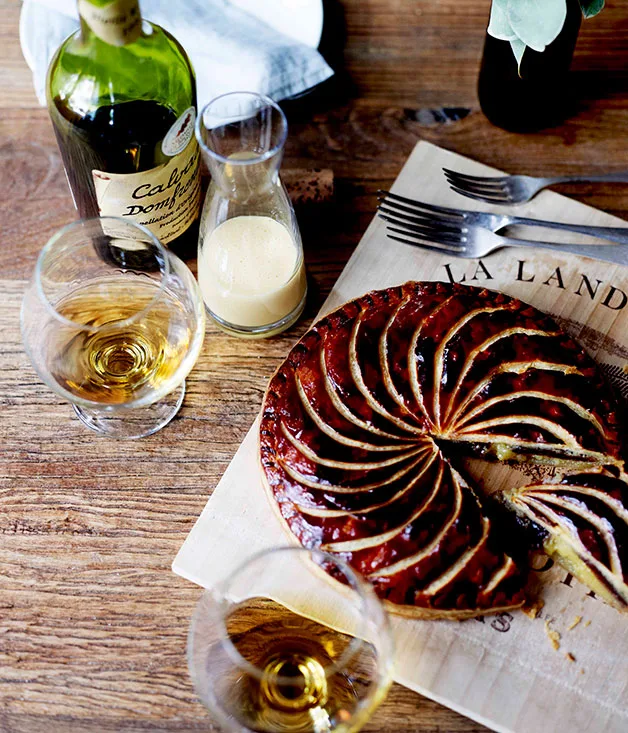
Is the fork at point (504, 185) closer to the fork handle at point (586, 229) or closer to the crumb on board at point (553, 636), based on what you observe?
the fork handle at point (586, 229)

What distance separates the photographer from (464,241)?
108 inches

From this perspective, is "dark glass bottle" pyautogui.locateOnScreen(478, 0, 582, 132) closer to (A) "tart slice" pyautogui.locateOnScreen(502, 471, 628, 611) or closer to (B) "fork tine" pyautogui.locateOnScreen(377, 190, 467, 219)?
(B) "fork tine" pyautogui.locateOnScreen(377, 190, 467, 219)

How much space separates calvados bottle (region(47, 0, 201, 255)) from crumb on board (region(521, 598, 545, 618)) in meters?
1.50

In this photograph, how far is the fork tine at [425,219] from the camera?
278cm

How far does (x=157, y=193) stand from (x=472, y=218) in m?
1.03

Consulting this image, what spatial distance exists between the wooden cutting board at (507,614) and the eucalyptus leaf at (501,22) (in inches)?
26.2

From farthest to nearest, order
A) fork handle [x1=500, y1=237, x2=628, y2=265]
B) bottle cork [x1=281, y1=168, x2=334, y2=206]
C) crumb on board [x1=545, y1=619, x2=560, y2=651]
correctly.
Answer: bottle cork [x1=281, y1=168, x2=334, y2=206] < fork handle [x1=500, y1=237, x2=628, y2=265] < crumb on board [x1=545, y1=619, x2=560, y2=651]

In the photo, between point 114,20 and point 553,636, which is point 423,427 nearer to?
point 553,636

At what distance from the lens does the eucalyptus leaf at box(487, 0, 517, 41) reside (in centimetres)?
239

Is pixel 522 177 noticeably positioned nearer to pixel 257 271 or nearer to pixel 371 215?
pixel 371 215

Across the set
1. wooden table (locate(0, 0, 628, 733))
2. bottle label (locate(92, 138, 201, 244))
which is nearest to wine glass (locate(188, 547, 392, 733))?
wooden table (locate(0, 0, 628, 733))

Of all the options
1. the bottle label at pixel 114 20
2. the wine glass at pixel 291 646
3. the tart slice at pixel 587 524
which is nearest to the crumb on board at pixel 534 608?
the tart slice at pixel 587 524

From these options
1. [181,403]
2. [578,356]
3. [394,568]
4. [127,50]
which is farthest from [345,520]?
[127,50]

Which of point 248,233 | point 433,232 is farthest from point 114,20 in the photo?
point 433,232
